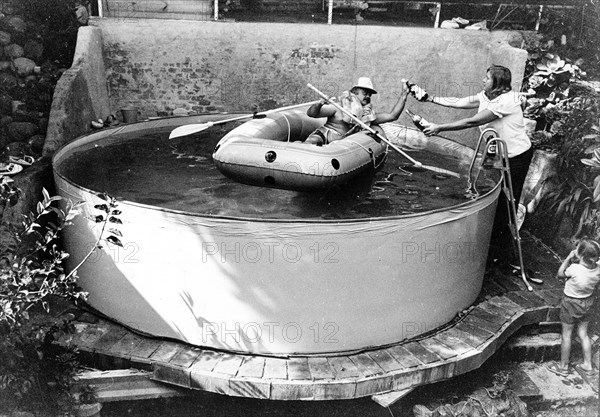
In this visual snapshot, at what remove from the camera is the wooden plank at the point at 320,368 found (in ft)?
15.9

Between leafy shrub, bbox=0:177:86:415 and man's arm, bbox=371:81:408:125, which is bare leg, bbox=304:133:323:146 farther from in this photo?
leafy shrub, bbox=0:177:86:415

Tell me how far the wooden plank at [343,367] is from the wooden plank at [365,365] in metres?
0.04

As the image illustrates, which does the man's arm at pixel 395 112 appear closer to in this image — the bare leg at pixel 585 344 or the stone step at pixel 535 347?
the stone step at pixel 535 347

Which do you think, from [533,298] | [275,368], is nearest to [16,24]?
[275,368]

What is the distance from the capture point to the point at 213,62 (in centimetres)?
905

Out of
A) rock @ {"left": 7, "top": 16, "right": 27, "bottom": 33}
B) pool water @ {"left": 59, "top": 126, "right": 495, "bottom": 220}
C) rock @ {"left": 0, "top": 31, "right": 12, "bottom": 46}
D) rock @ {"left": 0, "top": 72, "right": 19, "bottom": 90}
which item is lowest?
pool water @ {"left": 59, "top": 126, "right": 495, "bottom": 220}

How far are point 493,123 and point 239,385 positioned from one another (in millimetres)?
3693

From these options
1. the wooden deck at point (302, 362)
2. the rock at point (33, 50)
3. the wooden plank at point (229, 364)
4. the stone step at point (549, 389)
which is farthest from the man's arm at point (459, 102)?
the rock at point (33, 50)

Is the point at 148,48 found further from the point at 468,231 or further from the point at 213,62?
the point at 468,231

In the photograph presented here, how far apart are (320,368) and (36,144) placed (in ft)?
15.3

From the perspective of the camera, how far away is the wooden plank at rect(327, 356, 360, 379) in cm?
486

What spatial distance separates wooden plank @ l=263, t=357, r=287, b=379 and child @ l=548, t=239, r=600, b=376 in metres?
2.85

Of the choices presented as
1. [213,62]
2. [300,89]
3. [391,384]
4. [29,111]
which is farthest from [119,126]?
[391,384]

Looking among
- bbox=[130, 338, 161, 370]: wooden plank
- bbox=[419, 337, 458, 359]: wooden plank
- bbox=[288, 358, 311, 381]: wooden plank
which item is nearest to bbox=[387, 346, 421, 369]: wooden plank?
bbox=[419, 337, 458, 359]: wooden plank
